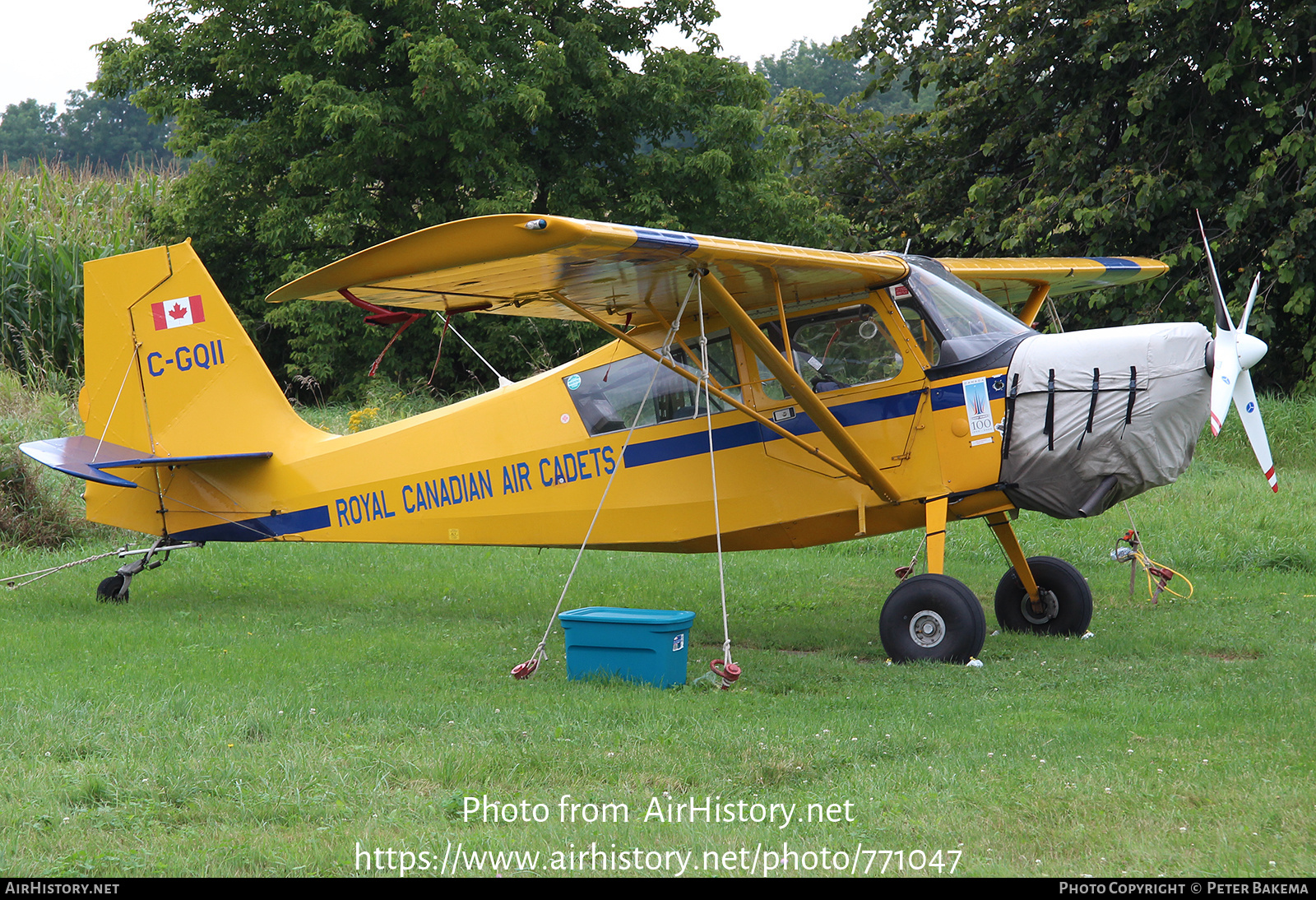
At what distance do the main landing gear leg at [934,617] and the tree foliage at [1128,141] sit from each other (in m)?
10.5

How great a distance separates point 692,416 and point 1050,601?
11.4ft

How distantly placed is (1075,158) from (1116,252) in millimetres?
1973

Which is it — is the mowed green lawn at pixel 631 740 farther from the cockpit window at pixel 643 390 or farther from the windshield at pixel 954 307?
the windshield at pixel 954 307

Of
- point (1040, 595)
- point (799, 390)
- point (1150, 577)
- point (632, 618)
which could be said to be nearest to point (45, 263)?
point (632, 618)

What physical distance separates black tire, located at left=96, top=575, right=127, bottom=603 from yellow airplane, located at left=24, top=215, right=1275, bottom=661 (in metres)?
0.02

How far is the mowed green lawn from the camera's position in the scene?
402 cm

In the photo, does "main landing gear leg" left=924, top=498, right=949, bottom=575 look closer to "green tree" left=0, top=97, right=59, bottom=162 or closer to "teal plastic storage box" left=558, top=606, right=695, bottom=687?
"teal plastic storage box" left=558, top=606, right=695, bottom=687

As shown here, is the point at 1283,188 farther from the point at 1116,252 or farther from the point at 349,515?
the point at 349,515

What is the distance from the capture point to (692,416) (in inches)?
325

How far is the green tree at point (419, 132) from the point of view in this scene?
2139 cm

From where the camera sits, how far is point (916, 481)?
775 centimetres

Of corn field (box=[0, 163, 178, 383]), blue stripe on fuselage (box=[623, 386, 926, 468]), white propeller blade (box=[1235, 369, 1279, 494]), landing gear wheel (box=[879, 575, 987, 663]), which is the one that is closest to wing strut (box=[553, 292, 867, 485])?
blue stripe on fuselage (box=[623, 386, 926, 468])

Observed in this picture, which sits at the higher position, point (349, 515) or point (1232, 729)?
point (349, 515)

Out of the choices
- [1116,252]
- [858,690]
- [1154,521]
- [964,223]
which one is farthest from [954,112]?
[858,690]
